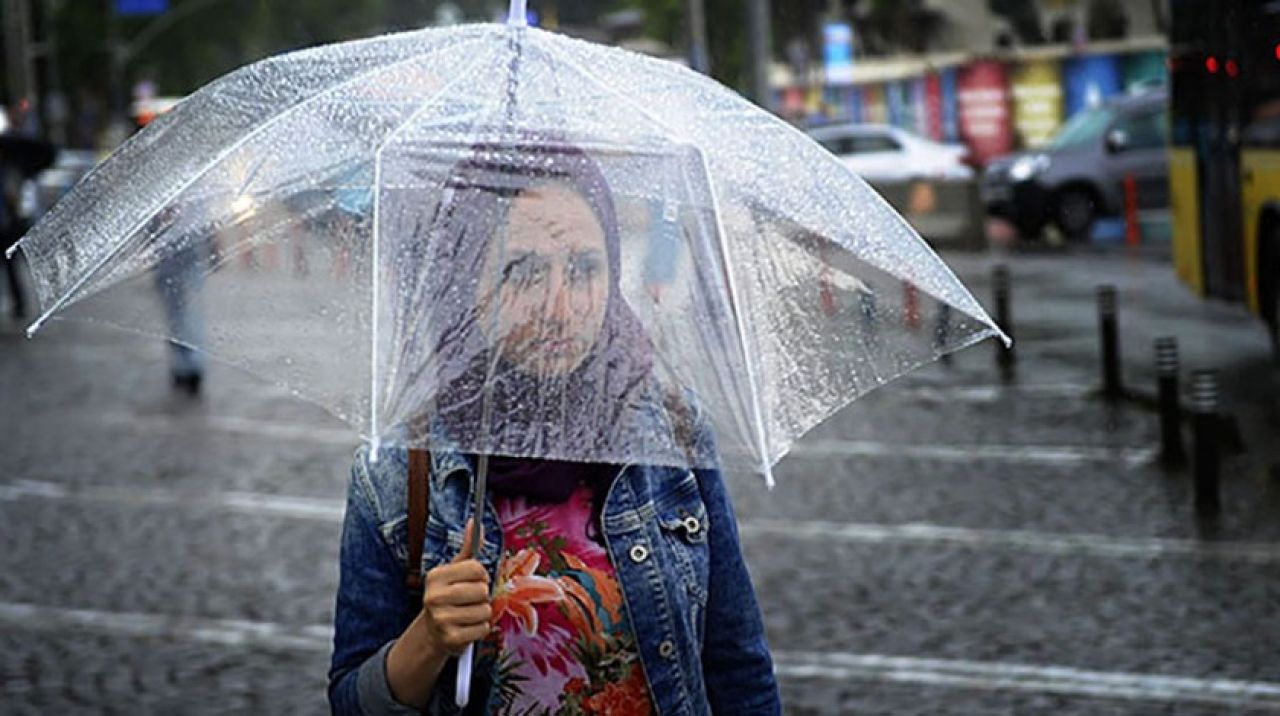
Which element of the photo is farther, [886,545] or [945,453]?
[945,453]

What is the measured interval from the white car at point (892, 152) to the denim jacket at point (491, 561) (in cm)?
3509

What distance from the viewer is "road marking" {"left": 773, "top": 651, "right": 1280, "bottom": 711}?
7559mm

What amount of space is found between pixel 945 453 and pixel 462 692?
33.9ft

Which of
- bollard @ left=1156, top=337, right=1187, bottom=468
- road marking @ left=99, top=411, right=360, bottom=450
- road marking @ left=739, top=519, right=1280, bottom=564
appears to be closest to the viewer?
road marking @ left=739, top=519, right=1280, bottom=564

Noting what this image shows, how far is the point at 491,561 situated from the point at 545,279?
369 mm

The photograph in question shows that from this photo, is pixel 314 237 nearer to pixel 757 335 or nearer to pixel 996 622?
pixel 757 335

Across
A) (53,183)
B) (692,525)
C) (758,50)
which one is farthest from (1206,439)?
(53,183)

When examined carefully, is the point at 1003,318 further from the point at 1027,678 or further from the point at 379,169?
the point at 379,169

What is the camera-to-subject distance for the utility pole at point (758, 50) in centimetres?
3300

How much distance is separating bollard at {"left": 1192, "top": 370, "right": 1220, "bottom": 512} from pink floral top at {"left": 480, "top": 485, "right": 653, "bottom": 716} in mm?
8003

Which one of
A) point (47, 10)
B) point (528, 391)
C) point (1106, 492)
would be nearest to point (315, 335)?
point (528, 391)

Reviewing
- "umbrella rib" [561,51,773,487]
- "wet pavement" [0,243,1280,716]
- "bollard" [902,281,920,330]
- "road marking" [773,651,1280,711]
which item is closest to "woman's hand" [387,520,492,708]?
"umbrella rib" [561,51,773,487]

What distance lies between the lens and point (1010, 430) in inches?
561

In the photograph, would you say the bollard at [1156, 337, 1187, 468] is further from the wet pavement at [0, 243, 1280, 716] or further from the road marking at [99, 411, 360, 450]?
the road marking at [99, 411, 360, 450]
